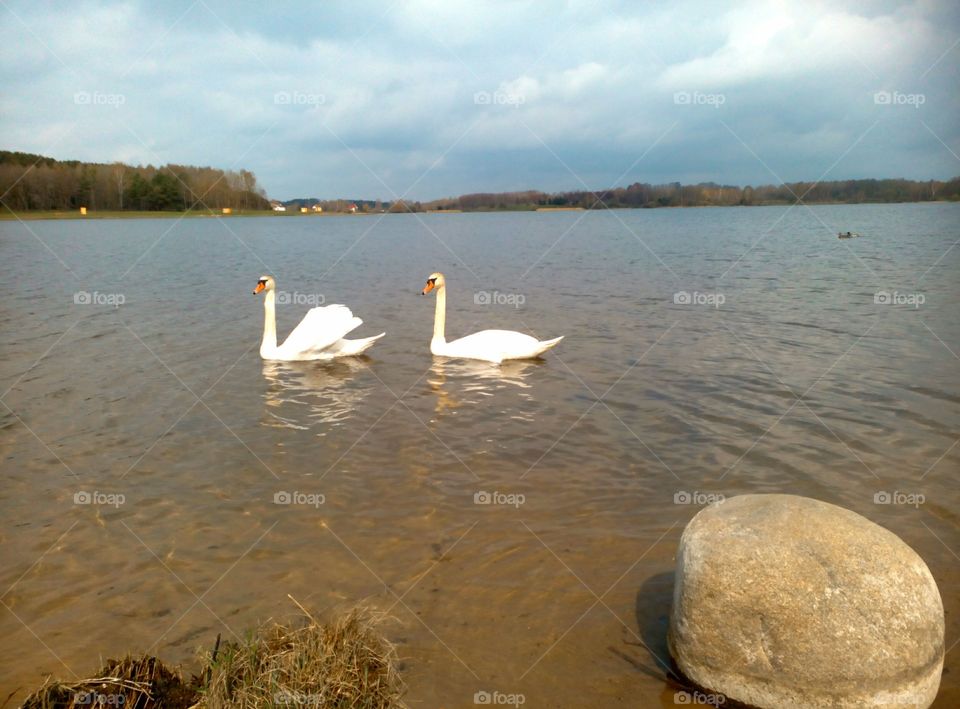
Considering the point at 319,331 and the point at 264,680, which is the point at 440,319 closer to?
the point at 319,331

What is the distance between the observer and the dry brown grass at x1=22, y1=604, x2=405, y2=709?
12.5 feet

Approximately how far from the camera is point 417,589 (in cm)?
604
